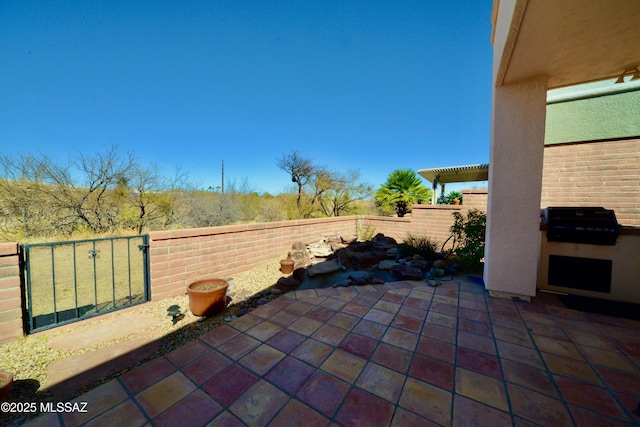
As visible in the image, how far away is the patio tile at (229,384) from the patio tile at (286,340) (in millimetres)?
335

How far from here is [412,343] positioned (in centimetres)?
186

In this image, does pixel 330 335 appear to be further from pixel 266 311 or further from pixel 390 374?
pixel 266 311

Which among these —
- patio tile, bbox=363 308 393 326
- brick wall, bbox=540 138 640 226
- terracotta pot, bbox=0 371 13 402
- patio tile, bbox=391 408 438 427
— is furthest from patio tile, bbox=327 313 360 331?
brick wall, bbox=540 138 640 226

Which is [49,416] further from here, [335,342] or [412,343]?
[412,343]

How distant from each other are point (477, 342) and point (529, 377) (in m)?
0.41

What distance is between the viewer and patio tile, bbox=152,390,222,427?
3.85 feet

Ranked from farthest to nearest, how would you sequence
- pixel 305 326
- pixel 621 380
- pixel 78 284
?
pixel 78 284 → pixel 305 326 → pixel 621 380

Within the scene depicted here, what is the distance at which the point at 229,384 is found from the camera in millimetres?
1435

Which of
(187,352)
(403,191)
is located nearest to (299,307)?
(187,352)

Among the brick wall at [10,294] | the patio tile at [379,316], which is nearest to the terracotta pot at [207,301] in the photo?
the brick wall at [10,294]

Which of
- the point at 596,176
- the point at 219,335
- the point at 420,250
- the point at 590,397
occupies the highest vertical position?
the point at 596,176

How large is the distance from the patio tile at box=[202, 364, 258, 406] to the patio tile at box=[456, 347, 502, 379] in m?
1.56

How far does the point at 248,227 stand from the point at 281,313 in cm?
215

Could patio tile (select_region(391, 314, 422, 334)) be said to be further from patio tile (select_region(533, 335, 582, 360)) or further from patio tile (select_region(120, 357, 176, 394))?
patio tile (select_region(120, 357, 176, 394))
